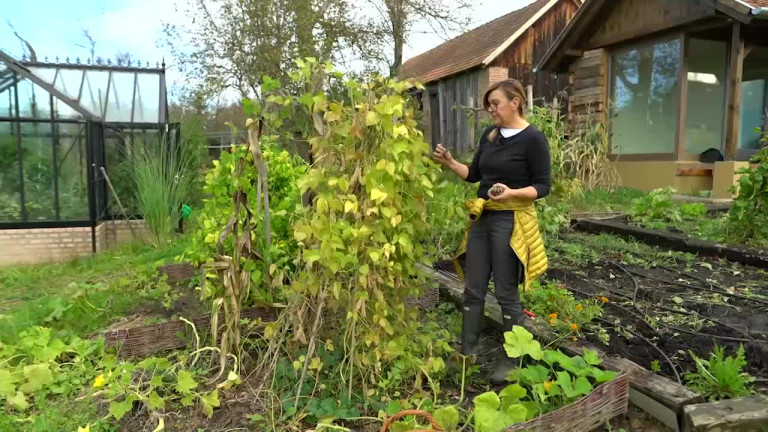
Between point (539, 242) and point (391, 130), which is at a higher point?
point (391, 130)

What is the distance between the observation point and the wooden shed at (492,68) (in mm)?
15938

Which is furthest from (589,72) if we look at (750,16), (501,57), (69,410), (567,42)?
(69,410)

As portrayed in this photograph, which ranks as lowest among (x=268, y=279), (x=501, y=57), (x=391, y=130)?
(x=268, y=279)

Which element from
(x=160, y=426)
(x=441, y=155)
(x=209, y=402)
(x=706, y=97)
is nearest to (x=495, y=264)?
(x=441, y=155)

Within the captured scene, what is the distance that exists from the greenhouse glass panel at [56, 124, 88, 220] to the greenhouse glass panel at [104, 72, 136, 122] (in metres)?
1.20

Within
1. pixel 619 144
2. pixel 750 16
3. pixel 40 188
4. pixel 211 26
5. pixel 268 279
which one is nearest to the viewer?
pixel 268 279

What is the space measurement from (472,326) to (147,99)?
7118 mm

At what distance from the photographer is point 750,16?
7.43 m

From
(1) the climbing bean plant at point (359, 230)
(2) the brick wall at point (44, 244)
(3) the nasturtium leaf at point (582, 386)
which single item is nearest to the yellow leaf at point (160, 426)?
(1) the climbing bean plant at point (359, 230)

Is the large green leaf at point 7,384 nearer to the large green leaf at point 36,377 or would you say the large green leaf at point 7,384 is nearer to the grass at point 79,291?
the large green leaf at point 36,377

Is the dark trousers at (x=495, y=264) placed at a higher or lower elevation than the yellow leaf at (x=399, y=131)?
lower

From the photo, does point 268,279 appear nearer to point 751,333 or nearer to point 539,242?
point 539,242

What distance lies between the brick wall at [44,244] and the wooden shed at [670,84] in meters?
9.17

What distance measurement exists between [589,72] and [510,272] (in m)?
9.86
